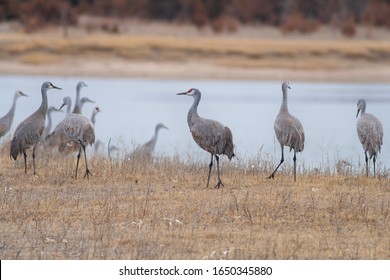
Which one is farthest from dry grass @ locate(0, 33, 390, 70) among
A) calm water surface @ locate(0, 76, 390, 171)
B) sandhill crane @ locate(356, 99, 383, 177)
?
sandhill crane @ locate(356, 99, 383, 177)

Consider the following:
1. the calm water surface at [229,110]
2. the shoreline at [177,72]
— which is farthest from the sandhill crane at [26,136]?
the shoreline at [177,72]

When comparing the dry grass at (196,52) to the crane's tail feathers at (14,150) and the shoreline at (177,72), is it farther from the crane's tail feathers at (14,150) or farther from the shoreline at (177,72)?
the crane's tail feathers at (14,150)

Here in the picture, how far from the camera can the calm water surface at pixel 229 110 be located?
19.4 metres

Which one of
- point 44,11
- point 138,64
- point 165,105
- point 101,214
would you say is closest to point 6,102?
point 165,105

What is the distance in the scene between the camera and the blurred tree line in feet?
169

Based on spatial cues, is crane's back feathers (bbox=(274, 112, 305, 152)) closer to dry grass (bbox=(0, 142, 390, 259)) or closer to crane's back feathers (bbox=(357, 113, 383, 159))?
dry grass (bbox=(0, 142, 390, 259))

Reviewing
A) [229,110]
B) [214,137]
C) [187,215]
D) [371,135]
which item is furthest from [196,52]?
[187,215]

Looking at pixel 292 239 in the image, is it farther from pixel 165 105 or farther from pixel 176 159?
pixel 165 105

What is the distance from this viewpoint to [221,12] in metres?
57.1

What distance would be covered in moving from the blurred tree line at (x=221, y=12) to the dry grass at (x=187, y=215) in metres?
38.6

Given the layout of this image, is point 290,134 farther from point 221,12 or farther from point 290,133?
point 221,12

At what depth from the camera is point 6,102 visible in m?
27.5

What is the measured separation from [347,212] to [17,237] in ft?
11.0

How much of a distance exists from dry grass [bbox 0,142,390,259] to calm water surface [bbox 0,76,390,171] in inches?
173
